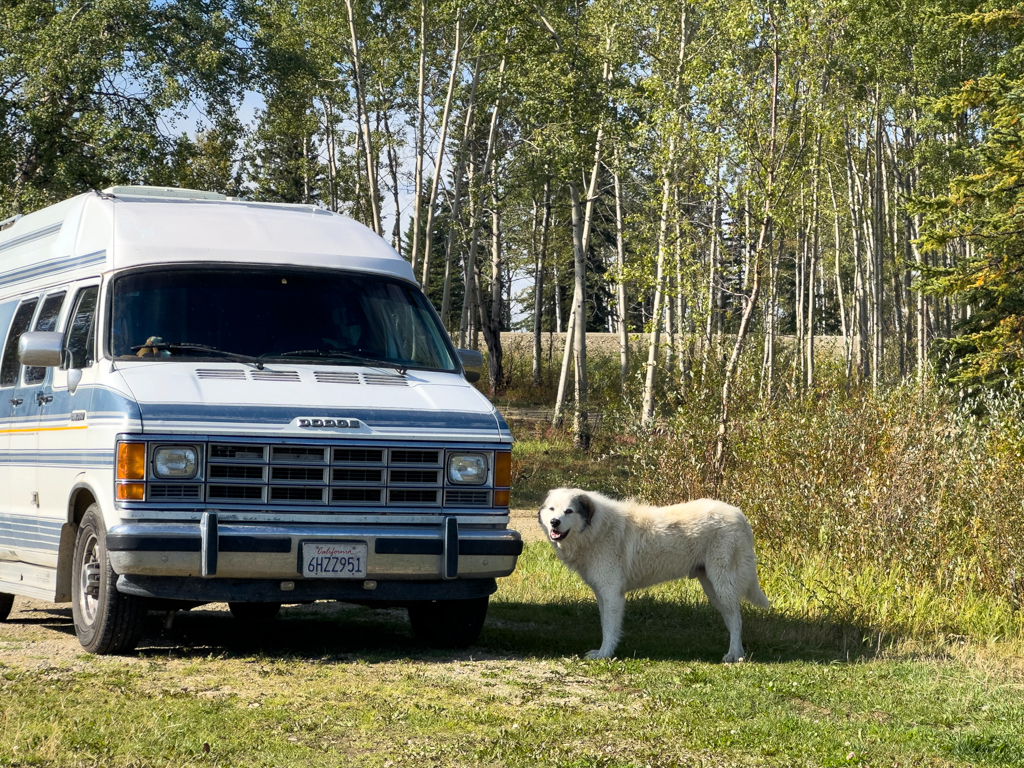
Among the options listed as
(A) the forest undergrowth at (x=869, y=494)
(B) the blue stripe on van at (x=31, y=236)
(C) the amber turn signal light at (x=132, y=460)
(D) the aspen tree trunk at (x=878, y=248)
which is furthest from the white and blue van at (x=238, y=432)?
(D) the aspen tree trunk at (x=878, y=248)

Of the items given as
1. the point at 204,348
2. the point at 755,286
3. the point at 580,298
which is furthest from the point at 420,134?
the point at 204,348

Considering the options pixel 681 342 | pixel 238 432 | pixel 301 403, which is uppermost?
pixel 681 342

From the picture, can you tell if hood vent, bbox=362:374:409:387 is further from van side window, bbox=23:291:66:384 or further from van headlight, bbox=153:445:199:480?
van side window, bbox=23:291:66:384

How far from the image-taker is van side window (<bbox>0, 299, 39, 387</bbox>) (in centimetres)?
949

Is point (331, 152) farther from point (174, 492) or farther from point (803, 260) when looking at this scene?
point (174, 492)

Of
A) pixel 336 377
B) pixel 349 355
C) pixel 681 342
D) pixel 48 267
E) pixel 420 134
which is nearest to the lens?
pixel 336 377

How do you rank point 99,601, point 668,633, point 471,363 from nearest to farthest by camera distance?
point 99,601 < point 471,363 < point 668,633

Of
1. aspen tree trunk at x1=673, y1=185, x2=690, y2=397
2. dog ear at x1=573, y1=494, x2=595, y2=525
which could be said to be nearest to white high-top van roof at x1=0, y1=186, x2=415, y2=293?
dog ear at x1=573, y1=494, x2=595, y2=525

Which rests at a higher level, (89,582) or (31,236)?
(31,236)

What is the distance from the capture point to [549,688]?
23.7ft

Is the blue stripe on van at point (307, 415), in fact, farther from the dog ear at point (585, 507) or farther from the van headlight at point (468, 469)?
the dog ear at point (585, 507)

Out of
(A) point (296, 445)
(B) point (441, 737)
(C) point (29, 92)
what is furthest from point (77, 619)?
(C) point (29, 92)

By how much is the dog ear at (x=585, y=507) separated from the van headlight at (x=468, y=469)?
0.88m

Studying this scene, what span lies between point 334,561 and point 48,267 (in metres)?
3.66
